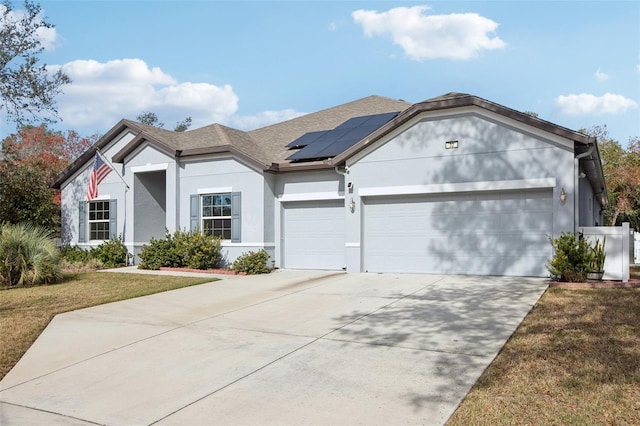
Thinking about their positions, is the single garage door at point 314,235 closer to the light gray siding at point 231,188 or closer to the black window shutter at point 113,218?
the light gray siding at point 231,188

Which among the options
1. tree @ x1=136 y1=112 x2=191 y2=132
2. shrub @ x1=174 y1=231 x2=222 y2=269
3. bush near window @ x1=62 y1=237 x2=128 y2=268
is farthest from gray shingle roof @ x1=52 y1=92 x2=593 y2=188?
tree @ x1=136 y1=112 x2=191 y2=132

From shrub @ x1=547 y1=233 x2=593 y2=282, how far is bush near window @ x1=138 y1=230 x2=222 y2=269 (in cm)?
1015

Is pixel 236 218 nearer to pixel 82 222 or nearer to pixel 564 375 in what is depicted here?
pixel 82 222

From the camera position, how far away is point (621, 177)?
1211 inches

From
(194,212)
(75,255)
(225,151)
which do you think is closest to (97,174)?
(75,255)

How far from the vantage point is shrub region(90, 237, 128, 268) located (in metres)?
17.6

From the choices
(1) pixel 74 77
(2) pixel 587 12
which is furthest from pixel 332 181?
(1) pixel 74 77

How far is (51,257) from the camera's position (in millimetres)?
12945

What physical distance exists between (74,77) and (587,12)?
1907 centimetres

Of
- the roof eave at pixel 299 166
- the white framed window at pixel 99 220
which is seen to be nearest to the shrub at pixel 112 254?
the white framed window at pixel 99 220

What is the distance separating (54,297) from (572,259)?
11.7 metres

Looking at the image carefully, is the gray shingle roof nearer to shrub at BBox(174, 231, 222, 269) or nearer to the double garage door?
the double garage door

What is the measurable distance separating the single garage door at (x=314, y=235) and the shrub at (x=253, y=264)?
130 centimetres

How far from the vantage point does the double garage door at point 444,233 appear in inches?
479
